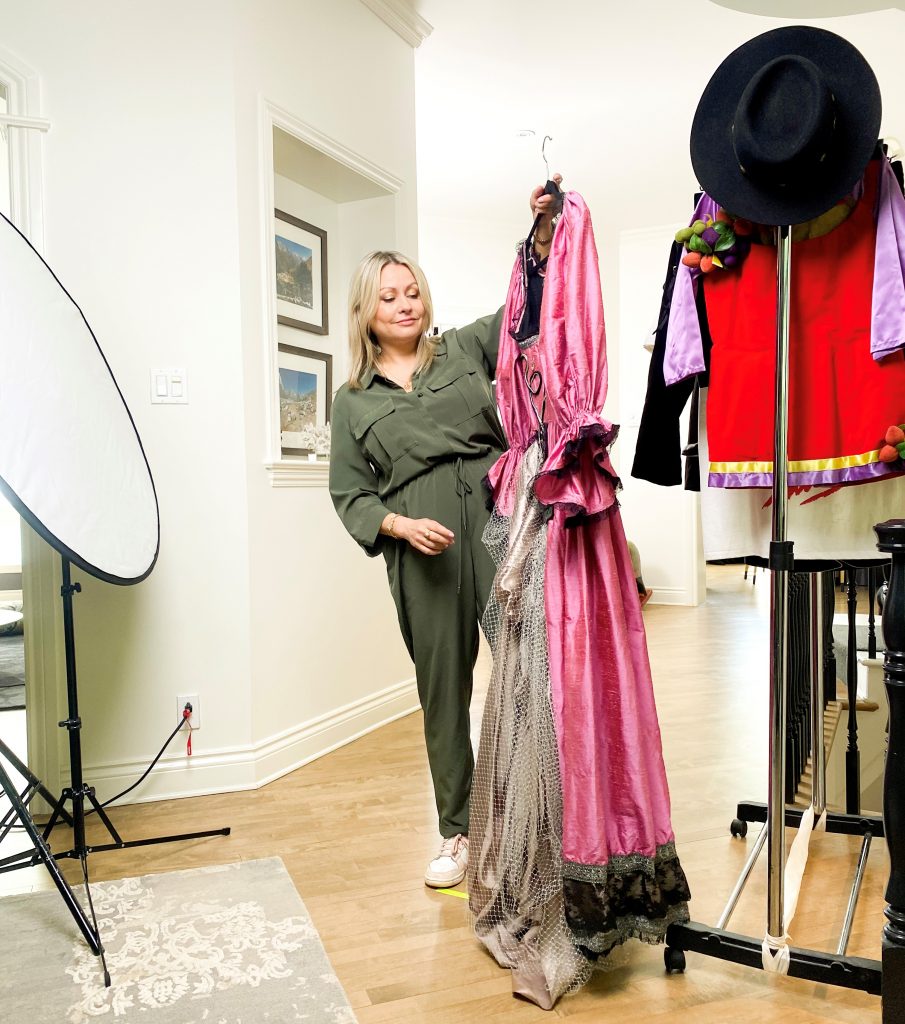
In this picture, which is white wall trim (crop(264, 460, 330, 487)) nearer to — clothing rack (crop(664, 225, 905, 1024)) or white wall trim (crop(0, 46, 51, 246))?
white wall trim (crop(0, 46, 51, 246))

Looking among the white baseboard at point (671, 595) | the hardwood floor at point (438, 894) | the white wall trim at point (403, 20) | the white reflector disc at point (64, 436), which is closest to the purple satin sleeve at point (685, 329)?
the hardwood floor at point (438, 894)

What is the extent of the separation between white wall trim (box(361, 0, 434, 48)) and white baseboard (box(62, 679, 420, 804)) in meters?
2.74

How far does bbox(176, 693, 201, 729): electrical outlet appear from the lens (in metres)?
2.79

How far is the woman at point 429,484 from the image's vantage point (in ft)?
6.76

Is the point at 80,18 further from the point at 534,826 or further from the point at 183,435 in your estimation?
the point at 534,826

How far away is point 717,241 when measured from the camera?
5.54ft

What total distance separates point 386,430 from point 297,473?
109 centimetres

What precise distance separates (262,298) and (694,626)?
4.02m

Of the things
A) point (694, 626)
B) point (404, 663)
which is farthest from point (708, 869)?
point (694, 626)

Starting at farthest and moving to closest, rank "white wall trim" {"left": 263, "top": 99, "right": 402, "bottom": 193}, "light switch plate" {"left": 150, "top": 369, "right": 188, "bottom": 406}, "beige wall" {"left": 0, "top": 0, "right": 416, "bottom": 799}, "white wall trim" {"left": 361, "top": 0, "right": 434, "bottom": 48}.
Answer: "white wall trim" {"left": 361, "top": 0, "right": 434, "bottom": 48} → "white wall trim" {"left": 263, "top": 99, "right": 402, "bottom": 193} → "light switch plate" {"left": 150, "top": 369, "right": 188, "bottom": 406} → "beige wall" {"left": 0, "top": 0, "right": 416, "bottom": 799}

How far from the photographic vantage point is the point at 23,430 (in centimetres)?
183

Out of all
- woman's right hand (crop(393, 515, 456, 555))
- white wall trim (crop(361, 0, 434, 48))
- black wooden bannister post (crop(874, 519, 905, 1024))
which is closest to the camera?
black wooden bannister post (crop(874, 519, 905, 1024))

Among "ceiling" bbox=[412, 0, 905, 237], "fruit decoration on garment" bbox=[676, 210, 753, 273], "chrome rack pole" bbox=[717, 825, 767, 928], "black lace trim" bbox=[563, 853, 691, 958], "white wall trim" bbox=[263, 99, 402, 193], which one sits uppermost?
"ceiling" bbox=[412, 0, 905, 237]

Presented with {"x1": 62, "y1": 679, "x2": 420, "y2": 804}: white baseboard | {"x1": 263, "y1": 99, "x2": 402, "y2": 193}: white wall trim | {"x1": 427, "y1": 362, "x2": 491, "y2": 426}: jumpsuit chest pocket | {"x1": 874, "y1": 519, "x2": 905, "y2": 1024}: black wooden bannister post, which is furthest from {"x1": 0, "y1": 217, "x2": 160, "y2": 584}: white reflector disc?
{"x1": 874, "y1": 519, "x2": 905, "y2": 1024}: black wooden bannister post
